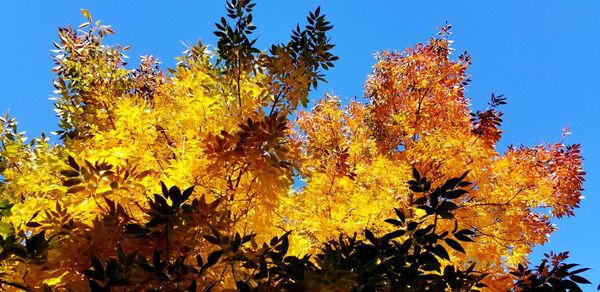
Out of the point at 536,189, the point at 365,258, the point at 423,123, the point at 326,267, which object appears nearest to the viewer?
the point at 326,267

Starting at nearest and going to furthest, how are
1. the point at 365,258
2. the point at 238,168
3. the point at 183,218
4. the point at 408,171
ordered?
1. the point at 183,218
2. the point at 365,258
3. the point at 238,168
4. the point at 408,171

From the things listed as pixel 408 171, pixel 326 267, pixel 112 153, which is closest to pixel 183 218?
pixel 326 267

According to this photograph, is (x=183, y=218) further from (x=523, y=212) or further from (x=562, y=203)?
(x=562, y=203)

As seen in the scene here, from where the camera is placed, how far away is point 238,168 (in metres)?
3.77

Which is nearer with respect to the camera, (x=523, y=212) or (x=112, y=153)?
(x=112, y=153)

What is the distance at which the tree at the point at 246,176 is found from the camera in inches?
106

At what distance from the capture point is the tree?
8.80 ft

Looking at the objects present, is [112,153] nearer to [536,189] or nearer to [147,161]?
[147,161]

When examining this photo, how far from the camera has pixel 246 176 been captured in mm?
4051

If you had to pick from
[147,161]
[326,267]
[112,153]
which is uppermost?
[147,161]

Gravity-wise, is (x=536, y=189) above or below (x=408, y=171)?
above

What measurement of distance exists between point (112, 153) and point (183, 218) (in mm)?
1731

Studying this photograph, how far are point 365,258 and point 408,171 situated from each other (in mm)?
5066

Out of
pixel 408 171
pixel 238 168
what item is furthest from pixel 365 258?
pixel 408 171
